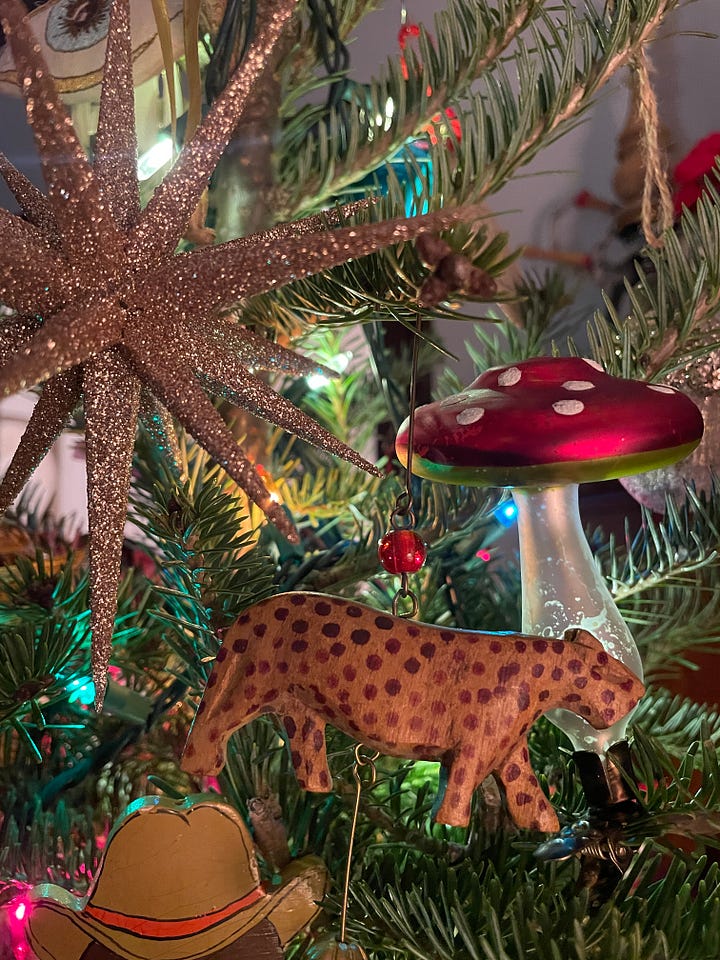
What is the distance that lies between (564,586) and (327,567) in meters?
0.13

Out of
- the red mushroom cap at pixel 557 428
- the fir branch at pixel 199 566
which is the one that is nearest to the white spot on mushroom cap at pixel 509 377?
the red mushroom cap at pixel 557 428

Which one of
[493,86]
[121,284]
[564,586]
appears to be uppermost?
[493,86]

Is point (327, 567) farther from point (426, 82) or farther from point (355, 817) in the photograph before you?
point (426, 82)

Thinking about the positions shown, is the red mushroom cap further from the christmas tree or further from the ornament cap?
the ornament cap

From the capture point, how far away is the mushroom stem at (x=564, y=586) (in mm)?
349

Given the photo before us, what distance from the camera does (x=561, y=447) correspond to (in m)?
0.32

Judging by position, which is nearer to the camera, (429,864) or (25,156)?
(429,864)

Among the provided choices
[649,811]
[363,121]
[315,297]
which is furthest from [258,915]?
[363,121]

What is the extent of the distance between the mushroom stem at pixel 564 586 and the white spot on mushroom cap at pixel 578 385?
2.2 inches

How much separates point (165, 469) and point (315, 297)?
103mm

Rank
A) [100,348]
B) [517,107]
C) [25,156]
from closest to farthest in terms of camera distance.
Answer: [100,348]
[517,107]
[25,156]

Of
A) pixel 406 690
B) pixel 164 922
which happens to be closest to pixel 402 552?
pixel 406 690

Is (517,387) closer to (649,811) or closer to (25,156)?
(649,811)

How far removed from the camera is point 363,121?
0.42 meters
